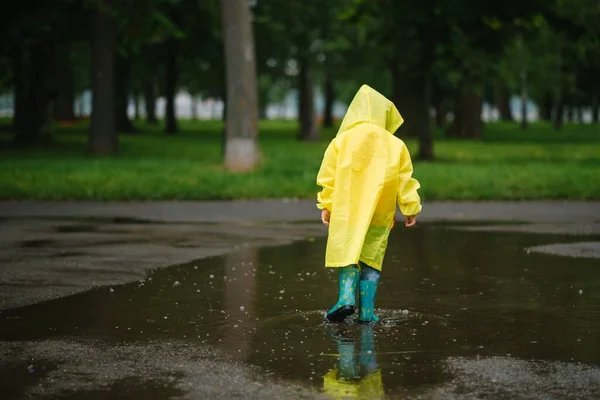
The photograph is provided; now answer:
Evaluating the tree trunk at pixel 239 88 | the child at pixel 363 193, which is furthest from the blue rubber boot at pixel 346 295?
the tree trunk at pixel 239 88

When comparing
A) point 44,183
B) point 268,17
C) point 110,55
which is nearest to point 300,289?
point 44,183

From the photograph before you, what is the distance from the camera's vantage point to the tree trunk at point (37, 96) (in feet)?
135

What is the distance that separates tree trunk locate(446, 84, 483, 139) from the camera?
53281 mm

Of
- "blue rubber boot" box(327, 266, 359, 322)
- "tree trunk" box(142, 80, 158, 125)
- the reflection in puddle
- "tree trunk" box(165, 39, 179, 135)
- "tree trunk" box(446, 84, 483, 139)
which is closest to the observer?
the reflection in puddle

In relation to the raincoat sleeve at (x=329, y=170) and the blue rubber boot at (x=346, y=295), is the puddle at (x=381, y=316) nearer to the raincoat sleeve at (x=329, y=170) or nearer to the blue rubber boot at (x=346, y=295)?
the blue rubber boot at (x=346, y=295)

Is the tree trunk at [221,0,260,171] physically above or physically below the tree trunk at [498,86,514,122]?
above

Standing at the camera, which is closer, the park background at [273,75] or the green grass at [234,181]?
the green grass at [234,181]

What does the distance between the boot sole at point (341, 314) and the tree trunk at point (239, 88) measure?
16778 millimetres

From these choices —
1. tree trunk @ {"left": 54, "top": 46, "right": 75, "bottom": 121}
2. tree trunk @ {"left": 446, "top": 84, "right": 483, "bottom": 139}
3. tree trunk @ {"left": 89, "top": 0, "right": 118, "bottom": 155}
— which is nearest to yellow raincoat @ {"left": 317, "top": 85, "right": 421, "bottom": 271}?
tree trunk @ {"left": 89, "top": 0, "right": 118, "bottom": 155}

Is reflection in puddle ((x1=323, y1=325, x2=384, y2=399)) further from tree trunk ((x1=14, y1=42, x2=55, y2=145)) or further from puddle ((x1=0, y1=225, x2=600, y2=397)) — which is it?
tree trunk ((x1=14, y1=42, x2=55, y2=145))

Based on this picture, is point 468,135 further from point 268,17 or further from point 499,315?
point 499,315

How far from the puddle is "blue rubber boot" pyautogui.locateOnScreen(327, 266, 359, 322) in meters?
0.08

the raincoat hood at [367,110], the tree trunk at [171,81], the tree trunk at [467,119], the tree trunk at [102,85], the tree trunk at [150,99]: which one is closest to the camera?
the raincoat hood at [367,110]

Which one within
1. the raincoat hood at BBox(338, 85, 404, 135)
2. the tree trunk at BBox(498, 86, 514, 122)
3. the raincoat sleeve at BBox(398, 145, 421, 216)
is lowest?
the tree trunk at BBox(498, 86, 514, 122)
